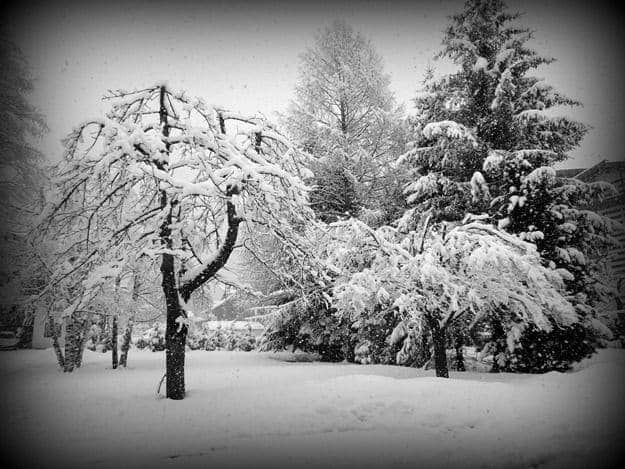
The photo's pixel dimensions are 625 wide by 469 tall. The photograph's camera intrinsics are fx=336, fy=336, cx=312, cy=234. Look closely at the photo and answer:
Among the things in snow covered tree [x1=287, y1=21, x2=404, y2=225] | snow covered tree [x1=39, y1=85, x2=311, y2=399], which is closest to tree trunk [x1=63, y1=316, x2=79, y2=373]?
snow covered tree [x1=39, y1=85, x2=311, y2=399]

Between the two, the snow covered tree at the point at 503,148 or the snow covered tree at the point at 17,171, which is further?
the snow covered tree at the point at 17,171

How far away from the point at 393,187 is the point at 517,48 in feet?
20.5

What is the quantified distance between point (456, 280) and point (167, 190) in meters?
6.36

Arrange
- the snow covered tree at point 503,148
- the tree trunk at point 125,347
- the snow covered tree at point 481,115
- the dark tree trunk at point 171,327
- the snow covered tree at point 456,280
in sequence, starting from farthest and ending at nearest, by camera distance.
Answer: the tree trunk at point 125,347 < the snow covered tree at point 481,115 < the snow covered tree at point 503,148 < the snow covered tree at point 456,280 < the dark tree trunk at point 171,327

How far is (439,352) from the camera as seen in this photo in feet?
26.5

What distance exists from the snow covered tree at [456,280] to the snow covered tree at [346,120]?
597cm

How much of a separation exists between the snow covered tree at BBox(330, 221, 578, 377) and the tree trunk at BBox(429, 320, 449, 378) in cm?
2

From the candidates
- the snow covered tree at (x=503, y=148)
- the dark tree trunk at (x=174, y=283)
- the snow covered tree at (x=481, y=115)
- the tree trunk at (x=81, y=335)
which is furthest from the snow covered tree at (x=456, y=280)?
the tree trunk at (x=81, y=335)

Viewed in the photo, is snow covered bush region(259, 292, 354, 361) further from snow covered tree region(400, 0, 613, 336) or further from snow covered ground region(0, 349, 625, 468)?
snow covered ground region(0, 349, 625, 468)

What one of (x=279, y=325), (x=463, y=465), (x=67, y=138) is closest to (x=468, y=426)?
(x=463, y=465)

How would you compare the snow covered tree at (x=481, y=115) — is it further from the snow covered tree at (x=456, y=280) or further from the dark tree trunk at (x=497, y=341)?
the dark tree trunk at (x=497, y=341)

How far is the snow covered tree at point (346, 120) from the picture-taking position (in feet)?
45.8

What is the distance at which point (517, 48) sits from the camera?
11578mm

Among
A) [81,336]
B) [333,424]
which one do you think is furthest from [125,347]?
[333,424]
